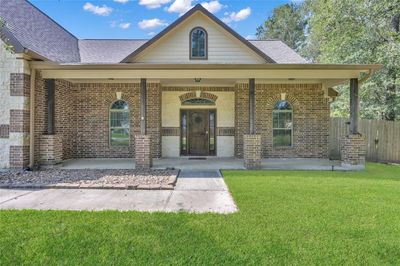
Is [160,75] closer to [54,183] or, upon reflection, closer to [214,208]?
[54,183]

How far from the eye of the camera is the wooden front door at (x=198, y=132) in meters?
13.9

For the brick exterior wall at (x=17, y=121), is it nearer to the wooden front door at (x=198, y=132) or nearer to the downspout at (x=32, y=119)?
the downspout at (x=32, y=119)

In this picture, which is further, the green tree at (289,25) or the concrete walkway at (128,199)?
the green tree at (289,25)

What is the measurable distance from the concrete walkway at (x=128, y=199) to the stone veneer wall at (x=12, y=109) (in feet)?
9.49

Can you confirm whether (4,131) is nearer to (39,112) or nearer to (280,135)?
(39,112)

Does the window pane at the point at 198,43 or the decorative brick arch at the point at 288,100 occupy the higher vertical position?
the window pane at the point at 198,43

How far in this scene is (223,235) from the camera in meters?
4.23

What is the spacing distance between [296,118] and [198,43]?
16.9 ft

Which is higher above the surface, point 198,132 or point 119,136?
point 198,132

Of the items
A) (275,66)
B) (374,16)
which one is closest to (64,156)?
(275,66)

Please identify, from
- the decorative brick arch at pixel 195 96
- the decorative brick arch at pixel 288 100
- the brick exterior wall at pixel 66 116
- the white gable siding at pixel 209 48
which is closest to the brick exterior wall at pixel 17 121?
the brick exterior wall at pixel 66 116

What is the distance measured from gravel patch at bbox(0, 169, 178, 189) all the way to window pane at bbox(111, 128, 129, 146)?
3502 mm

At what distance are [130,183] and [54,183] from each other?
72.0 inches

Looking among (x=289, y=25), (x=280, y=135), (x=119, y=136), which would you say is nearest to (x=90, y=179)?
(x=119, y=136)
